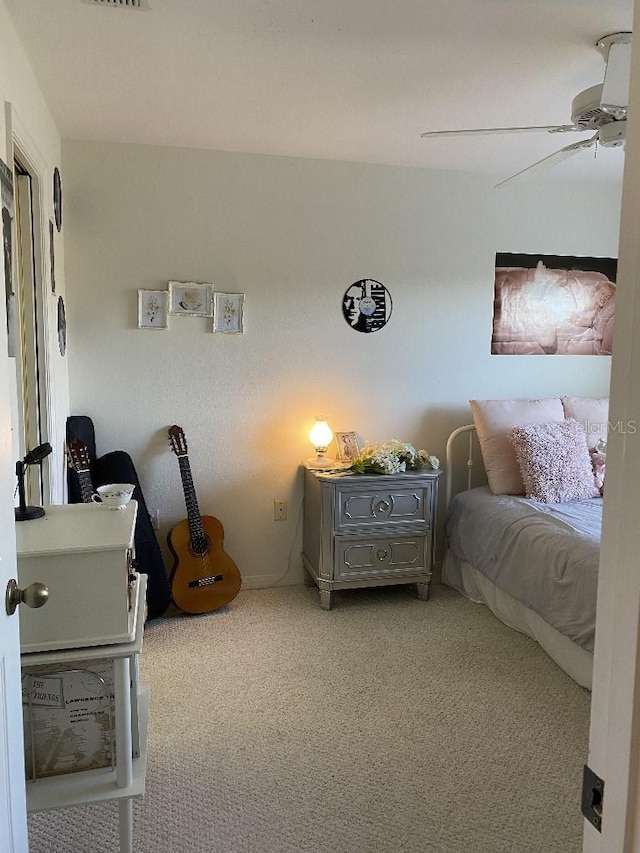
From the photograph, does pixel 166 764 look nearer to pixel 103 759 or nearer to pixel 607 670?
pixel 103 759

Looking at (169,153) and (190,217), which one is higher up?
(169,153)

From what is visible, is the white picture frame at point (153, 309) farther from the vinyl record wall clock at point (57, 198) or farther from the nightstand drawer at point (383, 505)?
the nightstand drawer at point (383, 505)

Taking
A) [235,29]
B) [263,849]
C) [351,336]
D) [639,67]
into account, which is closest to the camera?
[639,67]

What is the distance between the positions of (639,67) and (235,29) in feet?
6.09

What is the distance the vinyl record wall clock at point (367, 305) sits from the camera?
3805 millimetres

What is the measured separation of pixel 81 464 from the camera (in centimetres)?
308

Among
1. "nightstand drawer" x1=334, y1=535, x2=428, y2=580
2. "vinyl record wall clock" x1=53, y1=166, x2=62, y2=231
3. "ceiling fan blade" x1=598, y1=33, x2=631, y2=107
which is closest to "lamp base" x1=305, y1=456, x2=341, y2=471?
"nightstand drawer" x1=334, y1=535, x2=428, y2=580

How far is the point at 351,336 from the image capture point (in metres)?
3.83

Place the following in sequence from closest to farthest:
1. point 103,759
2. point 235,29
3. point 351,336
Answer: point 103,759 < point 235,29 < point 351,336

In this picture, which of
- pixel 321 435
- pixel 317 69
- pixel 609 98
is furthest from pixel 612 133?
pixel 321 435

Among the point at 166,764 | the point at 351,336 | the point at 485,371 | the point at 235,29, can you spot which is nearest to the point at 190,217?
the point at 351,336

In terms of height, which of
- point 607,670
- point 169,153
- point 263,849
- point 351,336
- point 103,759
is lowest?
point 263,849

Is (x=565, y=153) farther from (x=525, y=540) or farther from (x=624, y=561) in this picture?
(x=624, y=561)

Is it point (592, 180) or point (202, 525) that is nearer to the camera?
point (202, 525)
